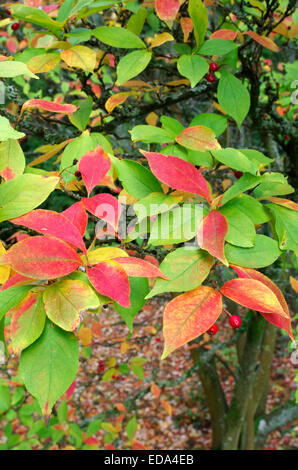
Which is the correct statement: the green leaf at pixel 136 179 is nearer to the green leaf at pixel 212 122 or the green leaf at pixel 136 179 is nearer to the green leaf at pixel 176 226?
the green leaf at pixel 176 226

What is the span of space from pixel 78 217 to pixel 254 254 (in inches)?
12.0

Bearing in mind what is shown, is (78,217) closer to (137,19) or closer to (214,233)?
(214,233)

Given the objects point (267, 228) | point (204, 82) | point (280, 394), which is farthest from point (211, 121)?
point (280, 394)

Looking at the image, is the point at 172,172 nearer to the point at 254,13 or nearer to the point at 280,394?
the point at 254,13

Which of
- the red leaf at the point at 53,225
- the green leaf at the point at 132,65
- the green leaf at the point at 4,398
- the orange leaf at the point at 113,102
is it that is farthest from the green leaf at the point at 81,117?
the green leaf at the point at 4,398

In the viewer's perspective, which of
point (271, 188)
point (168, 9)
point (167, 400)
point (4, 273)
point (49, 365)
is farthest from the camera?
point (167, 400)

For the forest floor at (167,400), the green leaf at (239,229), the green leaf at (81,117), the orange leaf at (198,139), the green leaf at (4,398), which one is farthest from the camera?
the forest floor at (167,400)

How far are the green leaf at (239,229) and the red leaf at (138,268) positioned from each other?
0.14 metres

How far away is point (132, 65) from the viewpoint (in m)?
0.93

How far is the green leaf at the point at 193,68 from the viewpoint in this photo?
34.5 inches

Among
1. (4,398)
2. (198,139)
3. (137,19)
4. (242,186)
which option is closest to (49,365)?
(242,186)

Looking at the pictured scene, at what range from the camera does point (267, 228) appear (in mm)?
2324

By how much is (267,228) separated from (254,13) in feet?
4.24

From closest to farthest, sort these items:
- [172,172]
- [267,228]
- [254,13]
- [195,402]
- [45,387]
→ [45,387]
[172,172]
[254,13]
[267,228]
[195,402]
